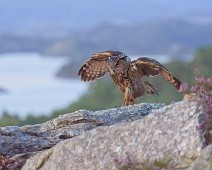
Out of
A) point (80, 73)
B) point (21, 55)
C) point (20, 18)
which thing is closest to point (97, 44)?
point (21, 55)

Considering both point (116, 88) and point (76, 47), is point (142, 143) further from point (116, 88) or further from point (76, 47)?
point (76, 47)

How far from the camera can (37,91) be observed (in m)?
57.8

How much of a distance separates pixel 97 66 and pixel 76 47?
74.7 metres

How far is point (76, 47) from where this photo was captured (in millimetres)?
86938

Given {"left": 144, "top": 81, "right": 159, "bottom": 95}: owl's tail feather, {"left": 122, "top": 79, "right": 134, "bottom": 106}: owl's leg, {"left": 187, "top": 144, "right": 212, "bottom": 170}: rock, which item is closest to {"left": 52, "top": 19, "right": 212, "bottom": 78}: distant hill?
{"left": 144, "top": 81, "right": 159, "bottom": 95}: owl's tail feather

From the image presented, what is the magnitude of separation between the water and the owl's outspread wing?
1298 inches

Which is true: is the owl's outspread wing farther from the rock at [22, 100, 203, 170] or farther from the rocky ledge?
the rock at [22, 100, 203, 170]

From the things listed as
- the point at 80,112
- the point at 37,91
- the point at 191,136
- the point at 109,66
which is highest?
the point at 37,91

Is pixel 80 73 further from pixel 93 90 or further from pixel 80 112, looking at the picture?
pixel 93 90

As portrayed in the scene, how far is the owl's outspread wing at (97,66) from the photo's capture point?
1198 centimetres

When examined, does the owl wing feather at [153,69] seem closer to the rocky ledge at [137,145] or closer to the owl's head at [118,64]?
the owl's head at [118,64]

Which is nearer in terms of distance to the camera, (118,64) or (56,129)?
(56,129)

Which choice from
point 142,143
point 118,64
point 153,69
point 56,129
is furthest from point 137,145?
point 118,64

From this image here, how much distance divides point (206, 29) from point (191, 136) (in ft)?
254
